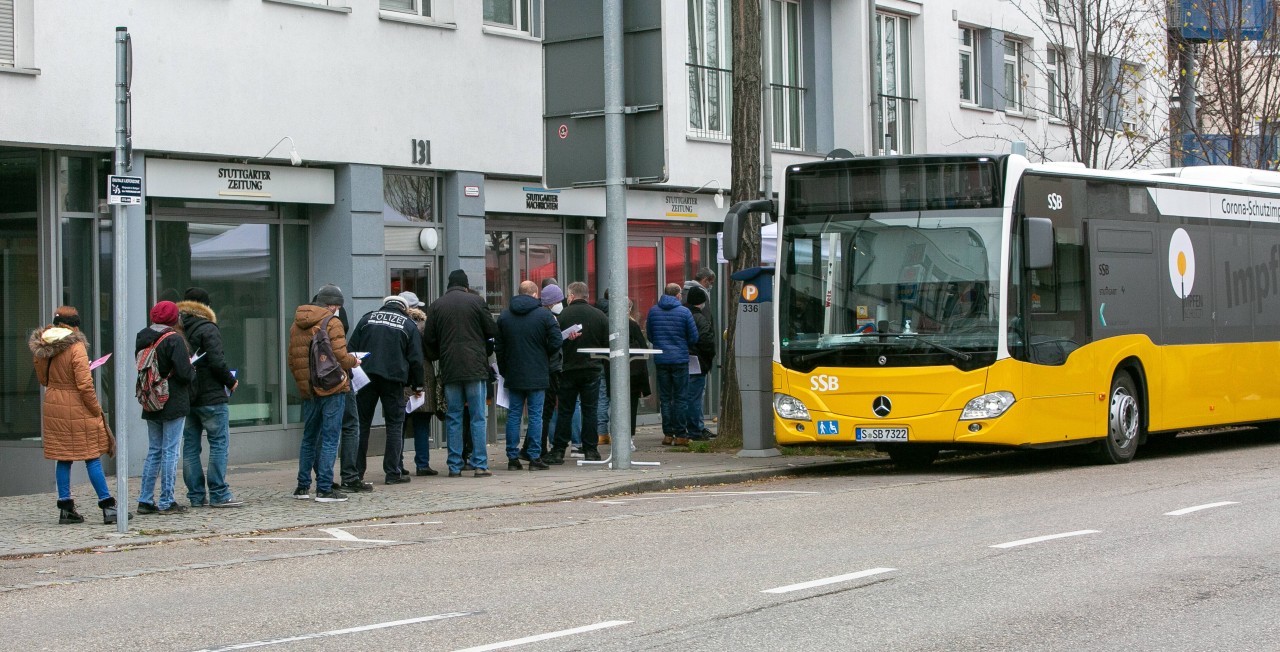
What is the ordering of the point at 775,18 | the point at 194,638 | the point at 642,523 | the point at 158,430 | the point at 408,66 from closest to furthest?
the point at 194,638
the point at 642,523
the point at 158,430
the point at 408,66
the point at 775,18

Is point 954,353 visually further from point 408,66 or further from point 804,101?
point 804,101

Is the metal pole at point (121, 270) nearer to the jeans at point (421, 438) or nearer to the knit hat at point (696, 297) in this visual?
the jeans at point (421, 438)

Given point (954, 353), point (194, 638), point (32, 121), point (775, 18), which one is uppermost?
point (775, 18)

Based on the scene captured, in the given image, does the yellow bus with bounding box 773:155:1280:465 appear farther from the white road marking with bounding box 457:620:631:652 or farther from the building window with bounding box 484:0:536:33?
the white road marking with bounding box 457:620:631:652

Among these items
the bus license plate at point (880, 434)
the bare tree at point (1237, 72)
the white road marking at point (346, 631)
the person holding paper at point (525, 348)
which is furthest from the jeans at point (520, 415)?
the bare tree at point (1237, 72)

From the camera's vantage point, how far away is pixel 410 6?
1945cm

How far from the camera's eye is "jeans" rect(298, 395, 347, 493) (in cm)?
1366

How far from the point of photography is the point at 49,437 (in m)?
12.2

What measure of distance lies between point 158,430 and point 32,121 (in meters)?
4.45

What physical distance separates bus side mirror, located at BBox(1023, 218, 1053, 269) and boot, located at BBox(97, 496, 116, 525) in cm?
826

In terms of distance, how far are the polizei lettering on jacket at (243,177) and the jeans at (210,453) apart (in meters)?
4.91

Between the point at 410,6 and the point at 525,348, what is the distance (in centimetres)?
571

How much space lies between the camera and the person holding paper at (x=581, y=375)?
1650 centimetres

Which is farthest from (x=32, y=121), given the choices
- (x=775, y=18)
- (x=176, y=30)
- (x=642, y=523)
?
(x=775, y=18)
